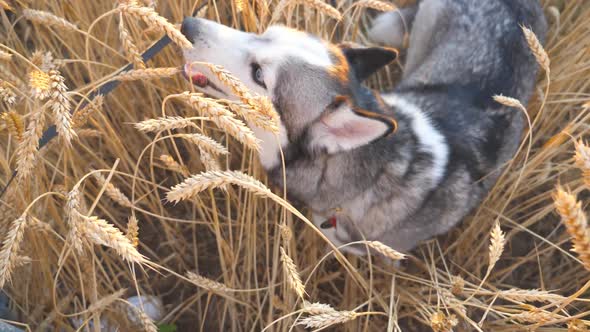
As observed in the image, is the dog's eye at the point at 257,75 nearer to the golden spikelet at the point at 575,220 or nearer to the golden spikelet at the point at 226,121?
the golden spikelet at the point at 226,121

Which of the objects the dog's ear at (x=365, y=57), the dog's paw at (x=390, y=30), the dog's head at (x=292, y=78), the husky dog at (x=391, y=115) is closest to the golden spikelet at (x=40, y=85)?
the dog's head at (x=292, y=78)

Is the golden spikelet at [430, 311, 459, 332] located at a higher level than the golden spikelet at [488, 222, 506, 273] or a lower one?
lower

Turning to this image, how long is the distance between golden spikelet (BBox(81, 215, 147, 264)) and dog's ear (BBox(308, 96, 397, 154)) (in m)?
0.82

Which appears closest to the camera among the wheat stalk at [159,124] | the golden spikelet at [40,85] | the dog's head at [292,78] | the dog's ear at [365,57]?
the golden spikelet at [40,85]

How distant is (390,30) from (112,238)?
2.43 meters

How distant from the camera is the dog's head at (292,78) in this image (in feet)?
6.13

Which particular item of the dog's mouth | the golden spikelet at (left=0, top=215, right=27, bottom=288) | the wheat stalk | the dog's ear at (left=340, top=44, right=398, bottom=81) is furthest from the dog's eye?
the golden spikelet at (left=0, top=215, right=27, bottom=288)

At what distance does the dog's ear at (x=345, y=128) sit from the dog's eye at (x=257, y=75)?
0.25 metres

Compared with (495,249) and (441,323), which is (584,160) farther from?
(441,323)

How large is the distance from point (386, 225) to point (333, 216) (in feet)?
0.75

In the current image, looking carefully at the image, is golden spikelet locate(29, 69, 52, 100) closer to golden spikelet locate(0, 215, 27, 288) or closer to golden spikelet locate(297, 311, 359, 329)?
golden spikelet locate(0, 215, 27, 288)

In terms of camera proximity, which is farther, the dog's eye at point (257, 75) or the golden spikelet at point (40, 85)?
the dog's eye at point (257, 75)

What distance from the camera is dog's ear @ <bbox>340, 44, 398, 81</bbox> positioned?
2117 mm

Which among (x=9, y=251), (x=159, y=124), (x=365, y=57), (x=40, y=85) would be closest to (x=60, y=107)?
(x=40, y=85)
